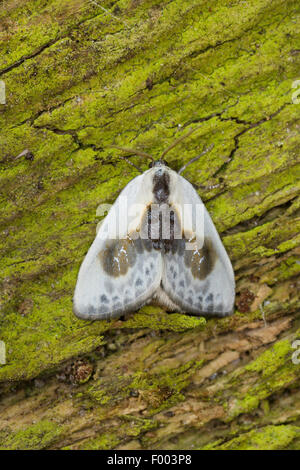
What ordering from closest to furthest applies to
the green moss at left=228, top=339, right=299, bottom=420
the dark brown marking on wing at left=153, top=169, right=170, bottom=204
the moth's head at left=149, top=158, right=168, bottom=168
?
the dark brown marking on wing at left=153, top=169, right=170, bottom=204 < the moth's head at left=149, top=158, right=168, bottom=168 < the green moss at left=228, top=339, right=299, bottom=420

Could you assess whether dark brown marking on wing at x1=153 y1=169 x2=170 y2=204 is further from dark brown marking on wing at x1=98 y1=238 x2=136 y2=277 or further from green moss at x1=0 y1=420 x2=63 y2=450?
green moss at x1=0 y1=420 x2=63 y2=450

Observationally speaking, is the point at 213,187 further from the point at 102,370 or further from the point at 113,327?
the point at 102,370

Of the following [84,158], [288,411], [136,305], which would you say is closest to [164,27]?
[84,158]

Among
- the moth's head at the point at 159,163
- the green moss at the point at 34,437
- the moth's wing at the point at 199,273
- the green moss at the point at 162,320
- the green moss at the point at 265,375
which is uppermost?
the moth's head at the point at 159,163

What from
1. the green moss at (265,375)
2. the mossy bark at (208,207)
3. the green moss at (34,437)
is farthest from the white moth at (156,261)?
the green moss at (34,437)

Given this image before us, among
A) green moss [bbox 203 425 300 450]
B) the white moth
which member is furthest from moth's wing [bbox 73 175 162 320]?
green moss [bbox 203 425 300 450]

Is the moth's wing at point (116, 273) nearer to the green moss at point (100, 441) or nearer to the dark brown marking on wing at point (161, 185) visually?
the dark brown marking on wing at point (161, 185)

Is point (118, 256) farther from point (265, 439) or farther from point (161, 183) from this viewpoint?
point (265, 439)
